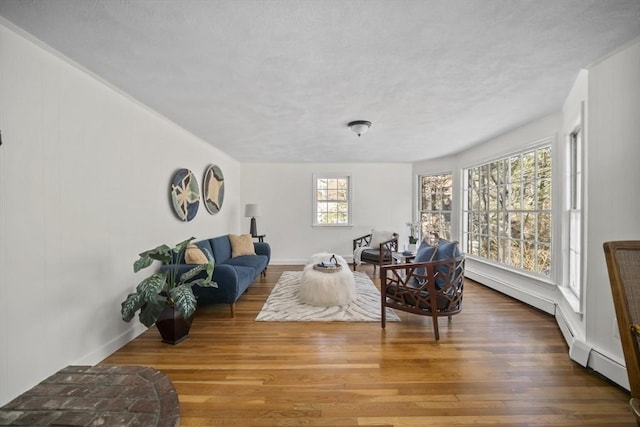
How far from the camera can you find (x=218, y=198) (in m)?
4.66

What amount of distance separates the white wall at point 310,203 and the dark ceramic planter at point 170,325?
11.6 ft

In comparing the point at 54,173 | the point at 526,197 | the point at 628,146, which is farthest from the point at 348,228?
the point at 54,173

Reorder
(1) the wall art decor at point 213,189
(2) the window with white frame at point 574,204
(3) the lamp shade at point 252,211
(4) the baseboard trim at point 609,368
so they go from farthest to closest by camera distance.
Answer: (3) the lamp shade at point 252,211 → (1) the wall art decor at point 213,189 → (2) the window with white frame at point 574,204 → (4) the baseboard trim at point 609,368

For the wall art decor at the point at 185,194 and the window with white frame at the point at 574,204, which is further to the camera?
the wall art decor at the point at 185,194

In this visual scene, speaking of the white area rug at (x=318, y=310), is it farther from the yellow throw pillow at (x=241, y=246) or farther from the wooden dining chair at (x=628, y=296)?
the wooden dining chair at (x=628, y=296)

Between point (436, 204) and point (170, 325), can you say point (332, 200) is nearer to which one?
point (436, 204)

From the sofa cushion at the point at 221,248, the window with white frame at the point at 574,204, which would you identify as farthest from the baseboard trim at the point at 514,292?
the sofa cushion at the point at 221,248

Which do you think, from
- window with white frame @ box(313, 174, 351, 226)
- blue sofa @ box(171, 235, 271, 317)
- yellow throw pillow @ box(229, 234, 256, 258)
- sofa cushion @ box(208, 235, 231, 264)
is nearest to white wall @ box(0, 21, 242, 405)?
blue sofa @ box(171, 235, 271, 317)

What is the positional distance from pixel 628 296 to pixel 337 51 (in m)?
2.11

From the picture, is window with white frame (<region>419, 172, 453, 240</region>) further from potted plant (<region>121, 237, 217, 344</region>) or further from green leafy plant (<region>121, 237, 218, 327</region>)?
green leafy plant (<region>121, 237, 218, 327</region>)

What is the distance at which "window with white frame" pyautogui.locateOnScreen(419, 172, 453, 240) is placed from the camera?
5.33 metres

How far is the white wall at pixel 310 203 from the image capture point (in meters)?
6.01

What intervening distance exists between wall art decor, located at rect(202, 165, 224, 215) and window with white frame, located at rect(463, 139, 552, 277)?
14.9 feet

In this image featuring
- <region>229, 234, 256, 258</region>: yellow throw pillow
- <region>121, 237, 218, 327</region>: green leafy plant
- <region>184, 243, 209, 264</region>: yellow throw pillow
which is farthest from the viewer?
<region>229, 234, 256, 258</region>: yellow throw pillow
